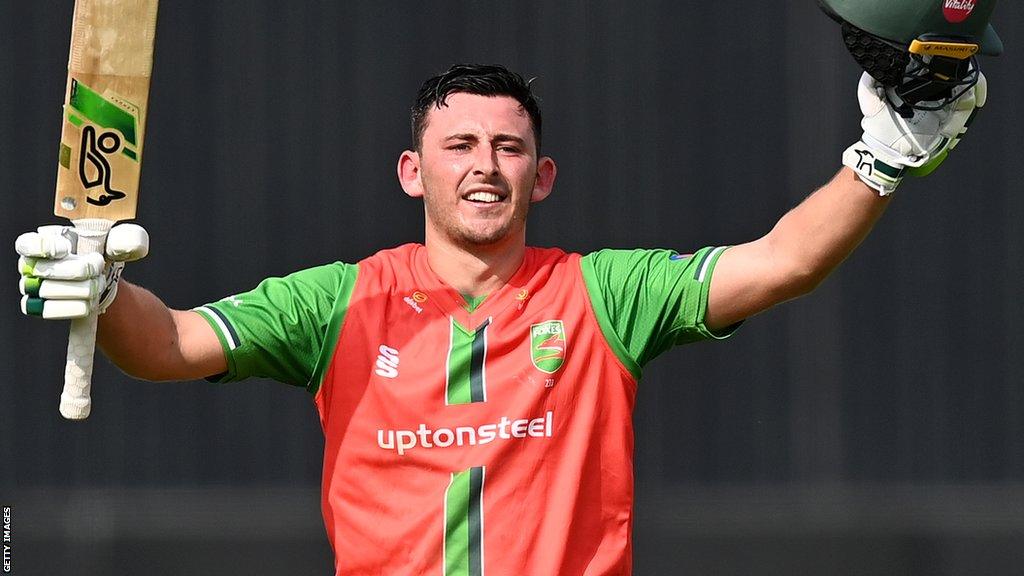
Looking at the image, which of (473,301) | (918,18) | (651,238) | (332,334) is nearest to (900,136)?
(918,18)

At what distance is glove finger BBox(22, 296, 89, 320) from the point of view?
7.81 feet

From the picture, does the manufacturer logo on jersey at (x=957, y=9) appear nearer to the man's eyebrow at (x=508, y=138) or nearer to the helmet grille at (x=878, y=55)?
the helmet grille at (x=878, y=55)

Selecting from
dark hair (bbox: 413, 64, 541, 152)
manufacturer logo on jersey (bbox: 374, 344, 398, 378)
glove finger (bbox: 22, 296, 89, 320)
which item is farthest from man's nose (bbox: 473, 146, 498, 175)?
glove finger (bbox: 22, 296, 89, 320)

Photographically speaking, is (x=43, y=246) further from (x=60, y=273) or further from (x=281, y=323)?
(x=281, y=323)

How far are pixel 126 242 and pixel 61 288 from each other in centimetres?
13

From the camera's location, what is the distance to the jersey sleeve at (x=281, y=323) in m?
2.72

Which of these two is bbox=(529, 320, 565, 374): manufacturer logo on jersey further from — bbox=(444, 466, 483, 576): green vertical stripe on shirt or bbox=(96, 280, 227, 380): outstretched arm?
bbox=(96, 280, 227, 380): outstretched arm

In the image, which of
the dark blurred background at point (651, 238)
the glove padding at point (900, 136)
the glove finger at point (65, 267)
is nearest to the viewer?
the glove finger at point (65, 267)

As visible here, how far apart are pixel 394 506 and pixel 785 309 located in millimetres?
2364

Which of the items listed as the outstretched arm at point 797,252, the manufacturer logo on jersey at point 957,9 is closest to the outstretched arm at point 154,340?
the outstretched arm at point 797,252

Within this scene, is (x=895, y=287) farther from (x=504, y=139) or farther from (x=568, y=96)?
(x=504, y=139)

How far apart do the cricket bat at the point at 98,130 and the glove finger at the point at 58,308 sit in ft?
0.22

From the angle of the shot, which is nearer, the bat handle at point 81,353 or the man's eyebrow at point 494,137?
the bat handle at point 81,353

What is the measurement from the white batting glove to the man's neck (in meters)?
0.60
